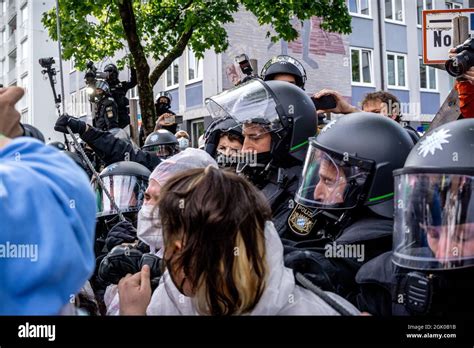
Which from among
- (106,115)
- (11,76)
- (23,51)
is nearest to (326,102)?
(11,76)

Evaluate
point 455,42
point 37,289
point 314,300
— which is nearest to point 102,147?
point 455,42

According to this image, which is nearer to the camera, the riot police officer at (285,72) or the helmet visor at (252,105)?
the helmet visor at (252,105)

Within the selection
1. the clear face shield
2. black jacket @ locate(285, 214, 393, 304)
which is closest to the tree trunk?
the clear face shield

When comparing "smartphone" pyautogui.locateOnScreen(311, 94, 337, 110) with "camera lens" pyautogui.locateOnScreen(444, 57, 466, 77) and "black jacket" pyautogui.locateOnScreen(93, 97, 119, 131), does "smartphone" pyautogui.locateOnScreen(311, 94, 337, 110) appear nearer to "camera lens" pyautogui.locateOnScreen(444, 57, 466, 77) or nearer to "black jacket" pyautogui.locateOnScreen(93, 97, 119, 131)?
"camera lens" pyautogui.locateOnScreen(444, 57, 466, 77)

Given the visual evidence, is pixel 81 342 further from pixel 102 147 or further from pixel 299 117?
pixel 102 147

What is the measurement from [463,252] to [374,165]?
1.80 ft

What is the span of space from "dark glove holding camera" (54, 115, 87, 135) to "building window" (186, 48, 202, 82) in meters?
10.8

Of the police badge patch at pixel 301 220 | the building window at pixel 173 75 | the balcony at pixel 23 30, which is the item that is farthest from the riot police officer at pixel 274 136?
the building window at pixel 173 75

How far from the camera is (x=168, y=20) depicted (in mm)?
8023

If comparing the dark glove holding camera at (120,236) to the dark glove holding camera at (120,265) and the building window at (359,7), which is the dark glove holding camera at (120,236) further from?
the building window at (359,7)

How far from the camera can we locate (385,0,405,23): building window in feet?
38.1

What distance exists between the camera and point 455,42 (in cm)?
305

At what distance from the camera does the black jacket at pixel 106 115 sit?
4.75m

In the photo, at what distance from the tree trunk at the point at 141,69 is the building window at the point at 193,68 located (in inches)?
292
